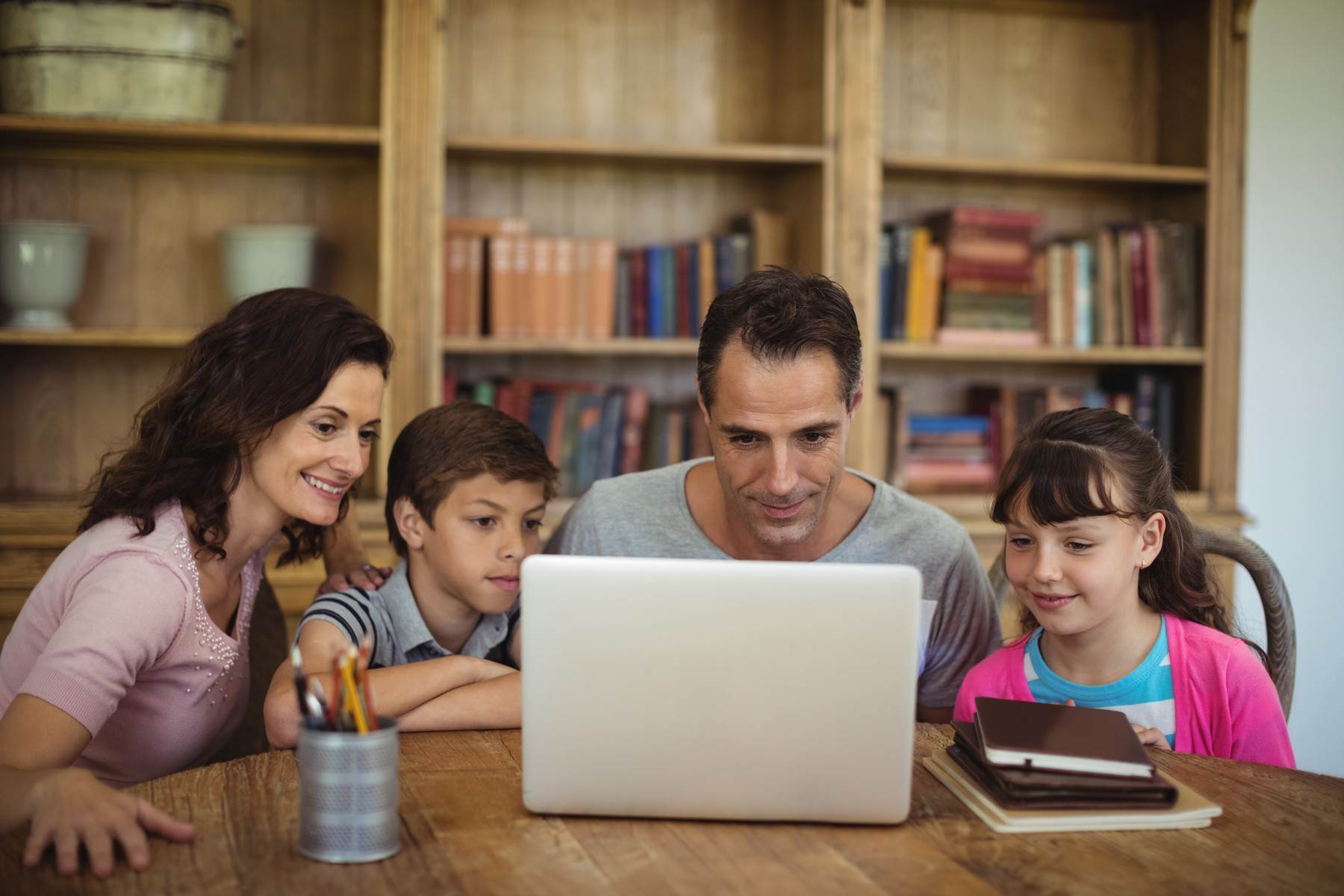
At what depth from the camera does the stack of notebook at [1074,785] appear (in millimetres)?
1123

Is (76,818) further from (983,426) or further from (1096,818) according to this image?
(983,426)

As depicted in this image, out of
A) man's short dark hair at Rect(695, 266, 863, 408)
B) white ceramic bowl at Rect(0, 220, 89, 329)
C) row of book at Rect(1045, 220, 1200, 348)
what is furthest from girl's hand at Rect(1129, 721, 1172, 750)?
white ceramic bowl at Rect(0, 220, 89, 329)

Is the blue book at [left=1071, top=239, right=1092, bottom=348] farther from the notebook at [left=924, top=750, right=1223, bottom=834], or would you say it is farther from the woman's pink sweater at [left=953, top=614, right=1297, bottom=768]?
the notebook at [left=924, top=750, right=1223, bottom=834]

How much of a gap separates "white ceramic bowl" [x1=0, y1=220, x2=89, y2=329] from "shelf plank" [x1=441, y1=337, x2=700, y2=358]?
2.69 ft

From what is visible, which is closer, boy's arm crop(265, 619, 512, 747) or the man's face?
boy's arm crop(265, 619, 512, 747)

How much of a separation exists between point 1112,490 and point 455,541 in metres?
0.86

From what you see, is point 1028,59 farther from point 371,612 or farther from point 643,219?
point 371,612

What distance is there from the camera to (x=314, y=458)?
1569 millimetres

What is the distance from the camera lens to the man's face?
63.0 inches

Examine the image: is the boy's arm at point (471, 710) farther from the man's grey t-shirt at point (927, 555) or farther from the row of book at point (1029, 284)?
the row of book at point (1029, 284)

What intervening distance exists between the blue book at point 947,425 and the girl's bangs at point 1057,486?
1.54 m

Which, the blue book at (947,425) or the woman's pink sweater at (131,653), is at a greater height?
the blue book at (947,425)

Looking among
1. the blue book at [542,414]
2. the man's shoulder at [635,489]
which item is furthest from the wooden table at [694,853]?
the blue book at [542,414]

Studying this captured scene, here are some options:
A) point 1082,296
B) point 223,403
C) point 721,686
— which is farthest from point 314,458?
point 1082,296
